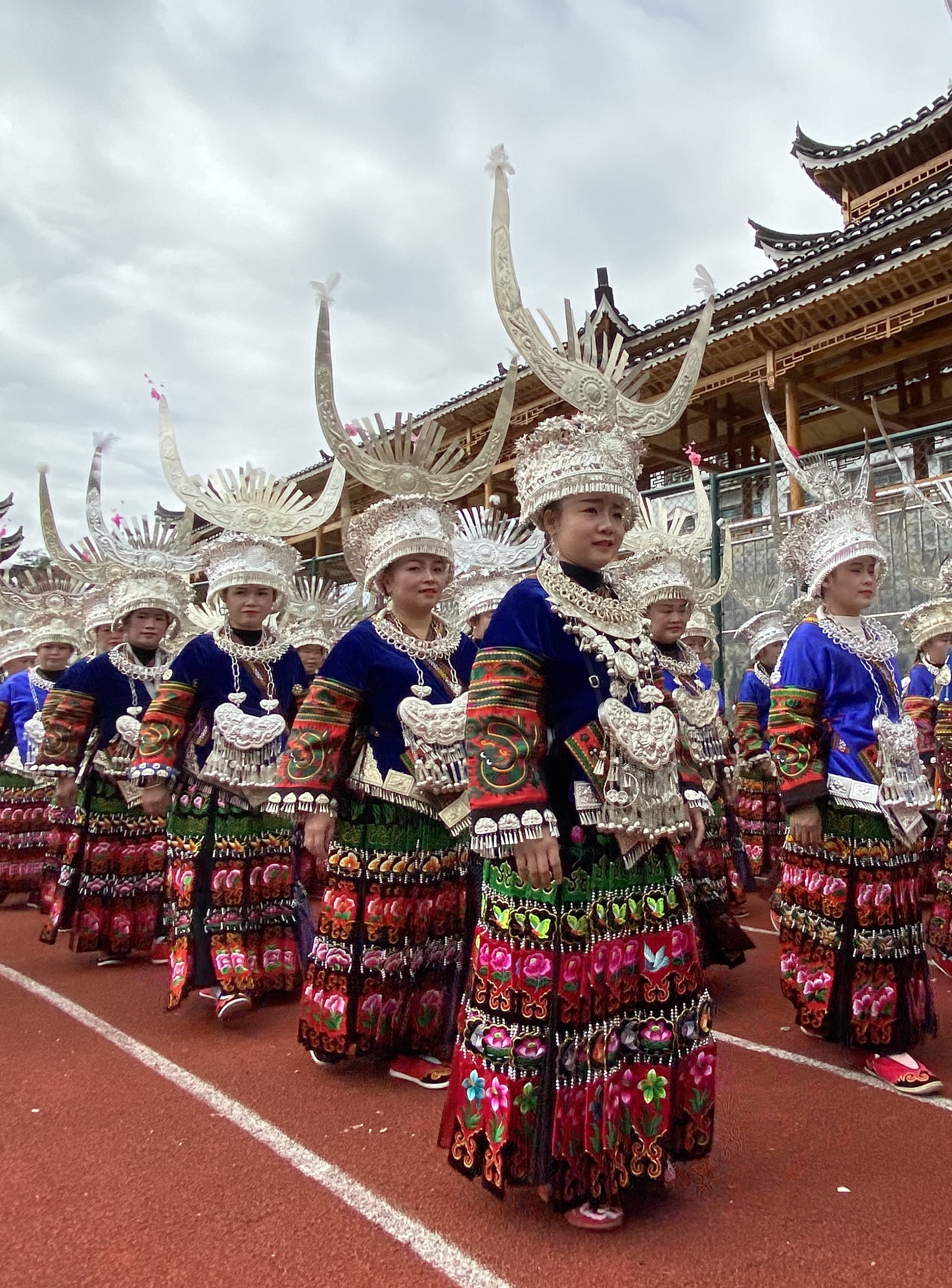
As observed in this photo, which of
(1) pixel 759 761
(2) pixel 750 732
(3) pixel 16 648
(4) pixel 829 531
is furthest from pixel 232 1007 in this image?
(3) pixel 16 648

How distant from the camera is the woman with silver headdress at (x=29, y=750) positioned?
7430 mm

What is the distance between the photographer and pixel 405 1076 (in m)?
3.47

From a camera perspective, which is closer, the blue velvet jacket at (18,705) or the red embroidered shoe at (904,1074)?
the red embroidered shoe at (904,1074)

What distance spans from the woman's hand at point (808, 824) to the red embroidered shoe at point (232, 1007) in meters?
2.64

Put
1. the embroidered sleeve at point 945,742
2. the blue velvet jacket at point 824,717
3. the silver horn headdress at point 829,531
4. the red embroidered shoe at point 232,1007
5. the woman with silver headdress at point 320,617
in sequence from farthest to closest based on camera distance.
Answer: the woman with silver headdress at point 320,617, the embroidered sleeve at point 945,742, the red embroidered shoe at point 232,1007, the silver horn headdress at point 829,531, the blue velvet jacket at point 824,717

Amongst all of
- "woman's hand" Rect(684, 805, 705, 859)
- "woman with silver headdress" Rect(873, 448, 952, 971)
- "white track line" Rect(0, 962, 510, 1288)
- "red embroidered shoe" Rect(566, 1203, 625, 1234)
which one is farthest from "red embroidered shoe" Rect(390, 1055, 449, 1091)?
"woman with silver headdress" Rect(873, 448, 952, 971)

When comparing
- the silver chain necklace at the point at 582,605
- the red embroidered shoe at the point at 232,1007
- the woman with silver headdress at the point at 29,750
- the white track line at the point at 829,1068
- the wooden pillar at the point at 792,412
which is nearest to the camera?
the silver chain necklace at the point at 582,605

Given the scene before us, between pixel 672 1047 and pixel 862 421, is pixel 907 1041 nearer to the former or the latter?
pixel 672 1047

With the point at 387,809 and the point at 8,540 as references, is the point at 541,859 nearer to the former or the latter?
the point at 387,809

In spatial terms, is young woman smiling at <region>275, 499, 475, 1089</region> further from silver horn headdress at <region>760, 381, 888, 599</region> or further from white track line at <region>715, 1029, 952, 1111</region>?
silver horn headdress at <region>760, 381, 888, 599</region>

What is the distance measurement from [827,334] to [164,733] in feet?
37.8

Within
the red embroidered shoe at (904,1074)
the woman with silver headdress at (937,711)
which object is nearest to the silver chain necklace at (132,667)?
the red embroidered shoe at (904,1074)

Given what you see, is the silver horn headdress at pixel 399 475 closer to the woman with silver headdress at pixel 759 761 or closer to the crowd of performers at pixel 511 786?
the crowd of performers at pixel 511 786

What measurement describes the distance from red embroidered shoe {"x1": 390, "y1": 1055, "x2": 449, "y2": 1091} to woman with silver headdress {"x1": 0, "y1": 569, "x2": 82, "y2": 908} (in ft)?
16.3
